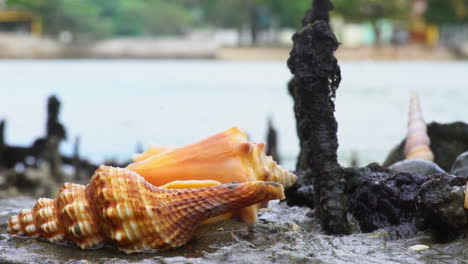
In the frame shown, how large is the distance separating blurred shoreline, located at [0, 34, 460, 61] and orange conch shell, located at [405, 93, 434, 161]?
62.8 meters

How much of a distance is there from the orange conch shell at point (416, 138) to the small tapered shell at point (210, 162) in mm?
1193

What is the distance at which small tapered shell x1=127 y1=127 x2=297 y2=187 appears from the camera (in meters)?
2.89

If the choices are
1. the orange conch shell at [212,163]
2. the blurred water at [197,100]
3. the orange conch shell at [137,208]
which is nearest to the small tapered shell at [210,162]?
the orange conch shell at [212,163]

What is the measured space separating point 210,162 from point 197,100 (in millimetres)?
43677

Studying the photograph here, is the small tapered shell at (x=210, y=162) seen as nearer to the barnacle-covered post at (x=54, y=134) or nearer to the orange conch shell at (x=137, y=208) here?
the orange conch shell at (x=137, y=208)

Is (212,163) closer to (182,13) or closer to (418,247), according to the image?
(418,247)

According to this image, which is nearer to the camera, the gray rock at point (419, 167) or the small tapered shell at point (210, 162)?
the small tapered shell at point (210, 162)

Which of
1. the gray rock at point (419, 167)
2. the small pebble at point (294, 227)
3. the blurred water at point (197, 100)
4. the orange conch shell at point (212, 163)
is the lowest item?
the blurred water at point (197, 100)

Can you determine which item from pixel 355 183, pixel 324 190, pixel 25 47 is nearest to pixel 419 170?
pixel 355 183

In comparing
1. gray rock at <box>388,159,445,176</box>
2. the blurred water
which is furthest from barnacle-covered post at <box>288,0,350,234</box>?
the blurred water

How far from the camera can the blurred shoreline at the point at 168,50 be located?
6781 cm

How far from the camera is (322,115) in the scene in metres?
2.86

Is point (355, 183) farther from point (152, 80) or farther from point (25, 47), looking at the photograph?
point (25, 47)

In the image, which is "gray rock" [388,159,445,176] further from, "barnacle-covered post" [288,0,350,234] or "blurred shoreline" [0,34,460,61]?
"blurred shoreline" [0,34,460,61]
